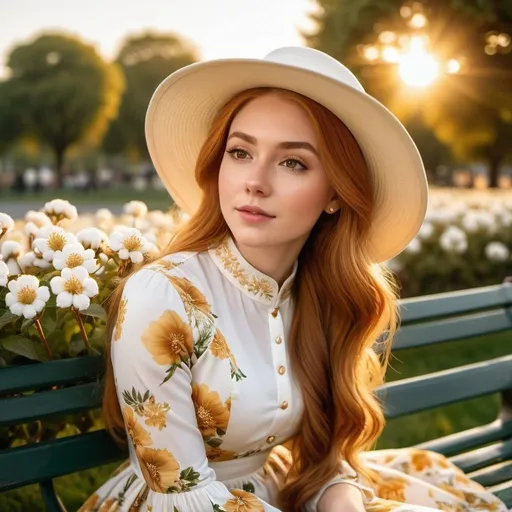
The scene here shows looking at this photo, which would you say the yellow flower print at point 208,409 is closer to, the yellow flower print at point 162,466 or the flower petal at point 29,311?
the yellow flower print at point 162,466

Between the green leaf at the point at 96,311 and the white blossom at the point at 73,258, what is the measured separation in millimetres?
103

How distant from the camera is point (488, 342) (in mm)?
7137

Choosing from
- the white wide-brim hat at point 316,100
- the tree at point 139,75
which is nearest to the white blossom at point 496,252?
the white wide-brim hat at point 316,100

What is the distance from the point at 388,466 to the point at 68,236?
129 centimetres

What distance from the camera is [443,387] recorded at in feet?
10.5

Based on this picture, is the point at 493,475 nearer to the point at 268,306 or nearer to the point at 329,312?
the point at 329,312

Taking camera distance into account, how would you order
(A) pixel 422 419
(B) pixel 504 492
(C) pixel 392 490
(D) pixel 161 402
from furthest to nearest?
(A) pixel 422 419, (B) pixel 504 492, (C) pixel 392 490, (D) pixel 161 402

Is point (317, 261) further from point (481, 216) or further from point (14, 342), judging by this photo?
point (481, 216)

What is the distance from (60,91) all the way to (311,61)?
45729mm

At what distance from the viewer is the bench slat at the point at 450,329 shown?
124 inches

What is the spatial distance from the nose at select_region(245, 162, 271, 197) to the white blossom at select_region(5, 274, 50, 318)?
1.96 ft

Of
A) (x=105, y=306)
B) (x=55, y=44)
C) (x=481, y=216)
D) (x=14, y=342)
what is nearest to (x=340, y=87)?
(x=105, y=306)

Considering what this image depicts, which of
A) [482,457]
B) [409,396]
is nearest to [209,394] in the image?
[409,396]

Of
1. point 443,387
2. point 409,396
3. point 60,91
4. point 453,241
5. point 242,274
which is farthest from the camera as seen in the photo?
point 60,91
